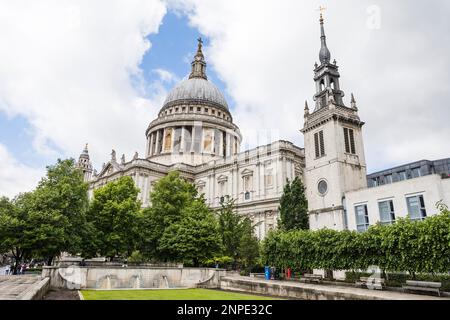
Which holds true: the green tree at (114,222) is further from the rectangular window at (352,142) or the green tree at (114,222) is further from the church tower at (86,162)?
the church tower at (86,162)

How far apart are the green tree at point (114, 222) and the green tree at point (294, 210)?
15.7 meters

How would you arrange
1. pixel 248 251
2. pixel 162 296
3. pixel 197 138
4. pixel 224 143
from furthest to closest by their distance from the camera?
1. pixel 224 143
2. pixel 197 138
3. pixel 248 251
4. pixel 162 296

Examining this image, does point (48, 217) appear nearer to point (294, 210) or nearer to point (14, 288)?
point (14, 288)

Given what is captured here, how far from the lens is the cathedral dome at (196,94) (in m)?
81.8

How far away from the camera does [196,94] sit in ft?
272

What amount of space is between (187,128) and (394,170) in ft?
141

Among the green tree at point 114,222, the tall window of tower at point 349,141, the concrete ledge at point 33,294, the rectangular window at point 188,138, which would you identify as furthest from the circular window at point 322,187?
the rectangular window at point 188,138

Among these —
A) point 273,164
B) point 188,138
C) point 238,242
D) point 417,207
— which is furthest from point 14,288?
point 188,138

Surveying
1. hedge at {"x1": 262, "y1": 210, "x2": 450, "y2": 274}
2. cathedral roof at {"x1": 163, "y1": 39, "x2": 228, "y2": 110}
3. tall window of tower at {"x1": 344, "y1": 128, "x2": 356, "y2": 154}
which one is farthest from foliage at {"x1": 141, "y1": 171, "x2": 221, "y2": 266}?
cathedral roof at {"x1": 163, "y1": 39, "x2": 228, "y2": 110}

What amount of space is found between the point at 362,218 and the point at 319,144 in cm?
926

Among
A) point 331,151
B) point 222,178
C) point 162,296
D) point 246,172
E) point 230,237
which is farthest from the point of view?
point 222,178

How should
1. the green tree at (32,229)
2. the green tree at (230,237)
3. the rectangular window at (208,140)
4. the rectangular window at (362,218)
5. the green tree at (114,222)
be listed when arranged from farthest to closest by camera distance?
the rectangular window at (208,140) → the green tree at (230,237) → the green tree at (114,222) → the rectangular window at (362,218) → the green tree at (32,229)

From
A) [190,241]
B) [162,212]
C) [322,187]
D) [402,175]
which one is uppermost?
[402,175]
